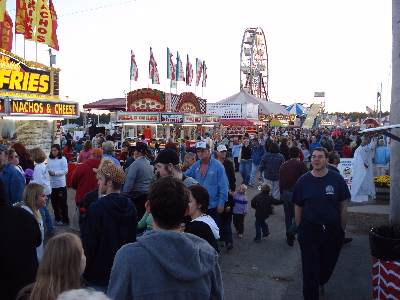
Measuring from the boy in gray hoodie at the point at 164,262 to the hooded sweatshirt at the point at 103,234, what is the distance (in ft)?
4.30

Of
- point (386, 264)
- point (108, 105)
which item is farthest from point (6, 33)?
point (386, 264)

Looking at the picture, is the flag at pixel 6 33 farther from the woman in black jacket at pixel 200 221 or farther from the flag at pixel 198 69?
the flag at pixel 198 69

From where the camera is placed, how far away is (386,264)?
4.49 m

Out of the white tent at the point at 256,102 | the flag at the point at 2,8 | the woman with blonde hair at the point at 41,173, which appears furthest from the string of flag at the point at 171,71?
the woman with blonde hair at the point at 41,173

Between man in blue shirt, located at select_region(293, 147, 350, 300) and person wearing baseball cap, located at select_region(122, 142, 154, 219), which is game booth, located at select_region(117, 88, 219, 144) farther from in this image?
man in blue shirt, located at select_region(293, 147, 350, 300)

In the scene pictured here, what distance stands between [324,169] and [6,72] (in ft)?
40.7

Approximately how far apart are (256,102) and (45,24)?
71.5 ft

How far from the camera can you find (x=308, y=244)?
485cm

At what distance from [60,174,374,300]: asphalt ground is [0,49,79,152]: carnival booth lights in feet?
24.1

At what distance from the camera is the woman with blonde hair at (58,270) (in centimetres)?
214

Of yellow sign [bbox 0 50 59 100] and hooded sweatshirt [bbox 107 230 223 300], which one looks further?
yellow sign [bbox 0 50 59 100]

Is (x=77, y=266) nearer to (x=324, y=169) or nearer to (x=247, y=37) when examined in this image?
(x=324, y=169)

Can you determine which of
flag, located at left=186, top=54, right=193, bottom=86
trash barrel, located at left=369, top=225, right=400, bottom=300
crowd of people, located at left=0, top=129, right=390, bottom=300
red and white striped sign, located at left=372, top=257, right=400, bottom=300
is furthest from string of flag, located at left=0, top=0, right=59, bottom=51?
flag, located at left=186, top=54, right=193, bottom=86

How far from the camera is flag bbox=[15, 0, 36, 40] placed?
1536 cm
